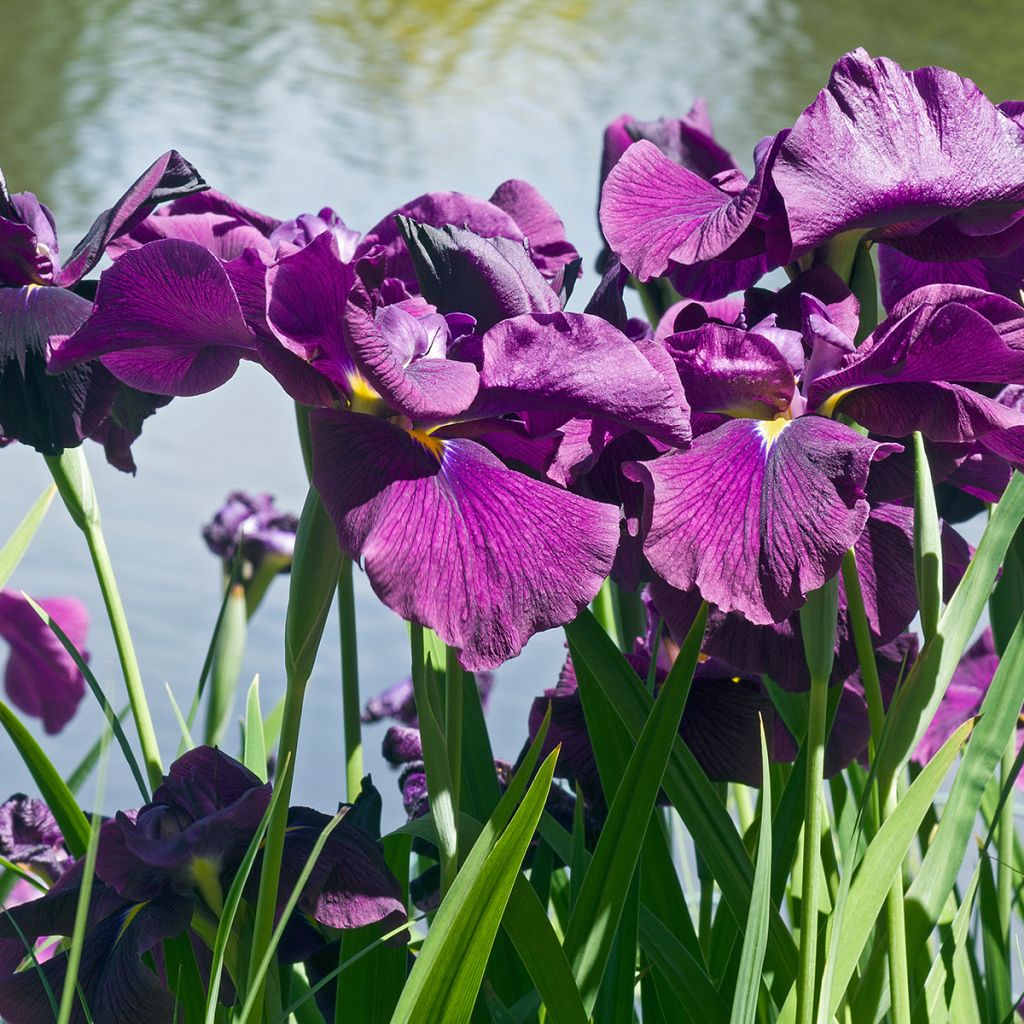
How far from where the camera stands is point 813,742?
266 millimetres

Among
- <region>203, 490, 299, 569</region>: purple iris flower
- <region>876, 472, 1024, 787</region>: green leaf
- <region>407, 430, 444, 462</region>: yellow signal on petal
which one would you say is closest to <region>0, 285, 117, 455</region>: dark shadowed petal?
<region>407, 430, 444, 462</region>: yellow signal on petal

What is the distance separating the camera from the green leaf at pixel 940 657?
11.4 inches

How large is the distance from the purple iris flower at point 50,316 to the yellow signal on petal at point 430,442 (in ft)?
0.33

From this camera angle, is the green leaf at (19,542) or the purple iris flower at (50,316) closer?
the purple iris flower at (50,316)

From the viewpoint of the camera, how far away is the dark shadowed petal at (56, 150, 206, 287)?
305 millimetres

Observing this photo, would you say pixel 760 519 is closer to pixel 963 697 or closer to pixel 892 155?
pixel 892 155

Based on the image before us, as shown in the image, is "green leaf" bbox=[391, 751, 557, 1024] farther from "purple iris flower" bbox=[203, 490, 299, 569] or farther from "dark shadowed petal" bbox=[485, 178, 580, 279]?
"purple iris flower" bbox=[203, 490, 299, 569]

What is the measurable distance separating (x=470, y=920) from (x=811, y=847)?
8cm

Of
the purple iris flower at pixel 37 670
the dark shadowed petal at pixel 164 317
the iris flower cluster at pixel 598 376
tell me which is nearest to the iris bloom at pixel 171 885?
the iris flower cluster at pixel 598 376

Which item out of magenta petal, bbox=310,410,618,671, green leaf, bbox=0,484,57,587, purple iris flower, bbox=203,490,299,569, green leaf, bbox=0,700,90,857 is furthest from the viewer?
purple iris flower, bbox=203,490,299,569

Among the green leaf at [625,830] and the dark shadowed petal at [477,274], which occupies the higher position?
the dark shadowed petal at [477,274]

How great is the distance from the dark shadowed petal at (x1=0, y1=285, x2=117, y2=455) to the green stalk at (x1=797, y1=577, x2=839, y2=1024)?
0.19m

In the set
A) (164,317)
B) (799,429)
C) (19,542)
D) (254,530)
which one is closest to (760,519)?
(799,429)

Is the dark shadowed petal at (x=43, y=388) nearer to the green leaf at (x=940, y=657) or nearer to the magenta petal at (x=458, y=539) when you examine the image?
the magenta petal at (x=458, y=539)
